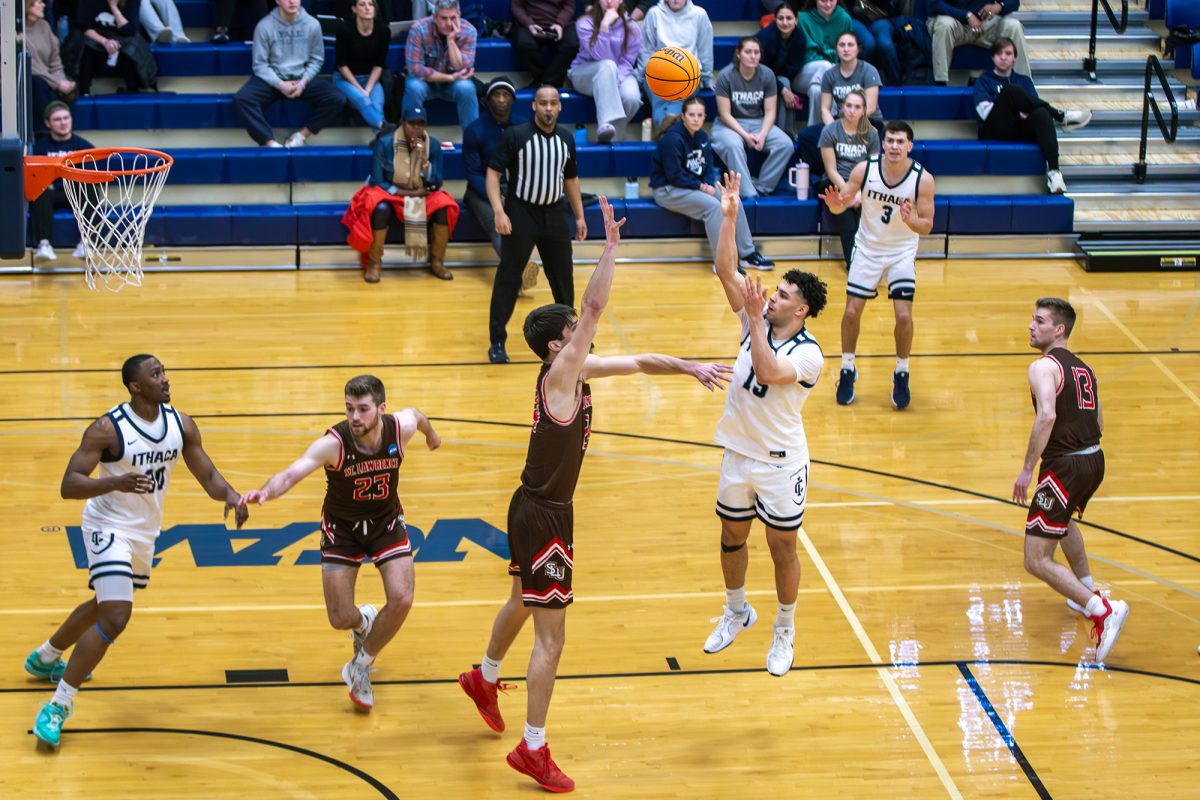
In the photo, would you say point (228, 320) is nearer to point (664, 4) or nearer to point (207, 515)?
point (207, 515)

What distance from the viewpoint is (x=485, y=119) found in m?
14.1

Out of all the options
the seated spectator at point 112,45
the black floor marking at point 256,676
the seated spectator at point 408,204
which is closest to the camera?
the black floor marking at point 256,676

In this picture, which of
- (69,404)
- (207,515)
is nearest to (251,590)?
(207,515)

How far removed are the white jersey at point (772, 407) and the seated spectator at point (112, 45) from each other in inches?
403

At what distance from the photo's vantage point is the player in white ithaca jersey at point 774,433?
7.04m

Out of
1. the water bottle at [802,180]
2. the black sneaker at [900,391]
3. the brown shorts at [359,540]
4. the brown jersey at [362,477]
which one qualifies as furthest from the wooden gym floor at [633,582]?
the water bottle at [802,180]

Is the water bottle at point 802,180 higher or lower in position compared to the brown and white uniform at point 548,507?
higher

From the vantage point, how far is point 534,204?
11977 mm

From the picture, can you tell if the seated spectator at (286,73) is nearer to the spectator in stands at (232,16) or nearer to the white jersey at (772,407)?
the spectator in stands at (232,16)

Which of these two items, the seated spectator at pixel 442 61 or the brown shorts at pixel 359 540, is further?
the seated spectator at pixel 442 61

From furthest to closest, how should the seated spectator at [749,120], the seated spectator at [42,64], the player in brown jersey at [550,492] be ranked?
the seated spectator at [749,120] → the seated spectator at [42,64] → the player in brown jersey at [550,492]

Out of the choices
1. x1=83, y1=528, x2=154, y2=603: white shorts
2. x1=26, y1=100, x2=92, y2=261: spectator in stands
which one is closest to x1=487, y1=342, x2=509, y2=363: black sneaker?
x1=26, y1=100, x2=92, y2=261: spectator in stands

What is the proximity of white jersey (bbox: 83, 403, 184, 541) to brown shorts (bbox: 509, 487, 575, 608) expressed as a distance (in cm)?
163

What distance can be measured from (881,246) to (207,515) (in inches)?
201
